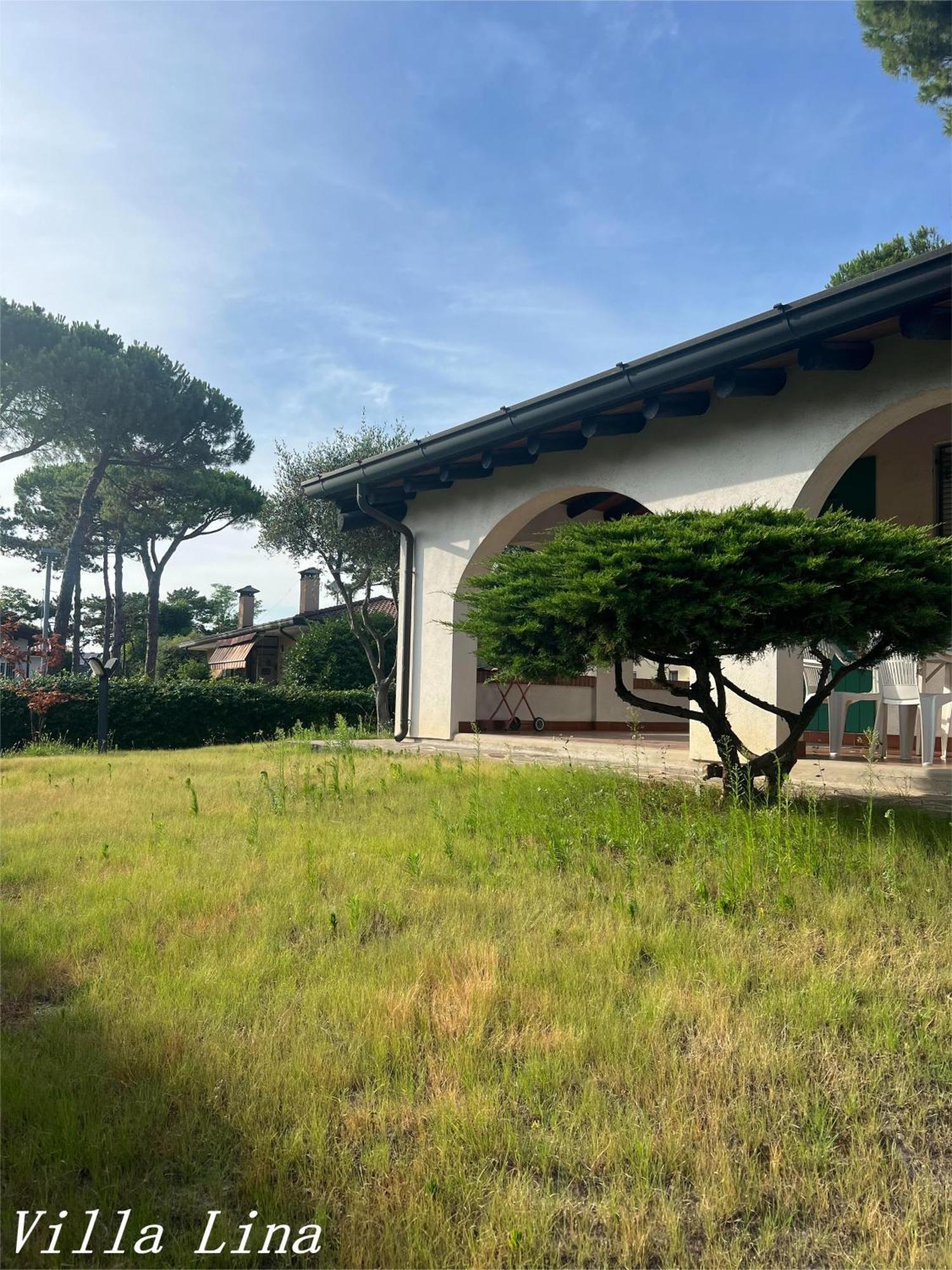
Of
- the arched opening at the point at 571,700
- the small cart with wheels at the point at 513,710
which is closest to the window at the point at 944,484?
the arched opening at the point at 571,700

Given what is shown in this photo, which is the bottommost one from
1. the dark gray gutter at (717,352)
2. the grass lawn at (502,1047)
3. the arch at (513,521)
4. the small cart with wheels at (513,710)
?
the grass lawn at (502,1047)

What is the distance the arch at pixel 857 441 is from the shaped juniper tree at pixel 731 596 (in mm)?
2032

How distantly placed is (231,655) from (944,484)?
2907 cm

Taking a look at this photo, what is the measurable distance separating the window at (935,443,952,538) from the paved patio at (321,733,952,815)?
312cm

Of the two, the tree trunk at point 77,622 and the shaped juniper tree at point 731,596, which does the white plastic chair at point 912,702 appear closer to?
the shaped juniper tree at point 731,596

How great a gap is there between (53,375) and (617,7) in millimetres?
22202

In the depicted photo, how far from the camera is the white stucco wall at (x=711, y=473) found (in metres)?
6.79

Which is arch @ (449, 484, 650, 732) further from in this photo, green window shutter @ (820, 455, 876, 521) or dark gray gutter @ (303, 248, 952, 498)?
green window shutter @ (820, 455, 876, 521)

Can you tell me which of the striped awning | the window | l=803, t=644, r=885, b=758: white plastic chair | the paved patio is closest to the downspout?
the paved patio

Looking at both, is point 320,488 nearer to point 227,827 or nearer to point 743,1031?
point 227,827

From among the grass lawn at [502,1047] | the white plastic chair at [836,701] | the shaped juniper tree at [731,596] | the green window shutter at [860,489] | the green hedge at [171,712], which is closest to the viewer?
the grass lawn at [502,1047]

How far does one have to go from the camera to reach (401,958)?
10.2 feet

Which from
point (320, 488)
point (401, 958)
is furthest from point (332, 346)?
point (401, 958)

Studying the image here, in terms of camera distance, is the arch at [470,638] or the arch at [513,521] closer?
the arch at [513,521]
